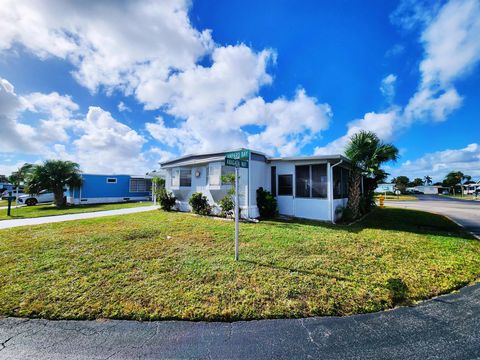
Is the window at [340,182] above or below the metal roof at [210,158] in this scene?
below

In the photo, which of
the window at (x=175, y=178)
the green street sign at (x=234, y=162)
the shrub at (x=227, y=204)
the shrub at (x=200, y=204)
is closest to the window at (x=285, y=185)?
the shrub at (x=227, y=204)

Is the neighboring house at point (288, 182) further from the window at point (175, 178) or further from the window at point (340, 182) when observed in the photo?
the window at point (175, 178)

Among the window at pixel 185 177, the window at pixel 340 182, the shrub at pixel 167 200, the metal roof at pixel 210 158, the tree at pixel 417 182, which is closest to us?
the metal roof at pixel 210 158

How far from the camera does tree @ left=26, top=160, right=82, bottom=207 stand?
53.7 feet

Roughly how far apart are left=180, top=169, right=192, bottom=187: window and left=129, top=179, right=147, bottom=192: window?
38.9ft

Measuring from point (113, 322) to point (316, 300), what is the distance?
2.94 meters

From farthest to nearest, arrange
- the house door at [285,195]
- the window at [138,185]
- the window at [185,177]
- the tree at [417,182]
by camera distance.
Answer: the tree at [417,182] < the window at [138,185] < the window at [185,177] < the house door at [285,195]

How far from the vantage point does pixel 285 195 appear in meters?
11.2

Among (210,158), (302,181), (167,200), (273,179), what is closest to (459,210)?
(302,181)

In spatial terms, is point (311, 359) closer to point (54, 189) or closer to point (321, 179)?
point (321, 179)

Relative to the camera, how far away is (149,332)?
2707 mm

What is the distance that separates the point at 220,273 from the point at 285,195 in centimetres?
757

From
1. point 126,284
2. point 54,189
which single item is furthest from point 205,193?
point 54,189

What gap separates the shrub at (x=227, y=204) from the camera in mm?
10555
